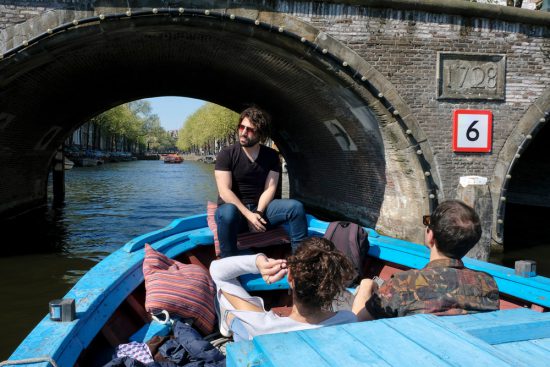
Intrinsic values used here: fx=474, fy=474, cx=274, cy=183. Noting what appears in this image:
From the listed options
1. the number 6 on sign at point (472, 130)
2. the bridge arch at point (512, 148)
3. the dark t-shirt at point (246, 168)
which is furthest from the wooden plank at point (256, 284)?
the bridge arch at point (512, 148)

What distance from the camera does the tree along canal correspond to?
18.2ft

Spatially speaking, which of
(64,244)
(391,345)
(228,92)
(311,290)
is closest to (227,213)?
(311,290)

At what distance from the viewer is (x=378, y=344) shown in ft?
4.65

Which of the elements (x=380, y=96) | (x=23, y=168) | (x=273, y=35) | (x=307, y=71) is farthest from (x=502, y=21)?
(x=23, y=168)

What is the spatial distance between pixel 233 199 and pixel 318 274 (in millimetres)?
1929

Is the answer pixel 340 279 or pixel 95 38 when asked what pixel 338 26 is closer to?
pixel 95 38

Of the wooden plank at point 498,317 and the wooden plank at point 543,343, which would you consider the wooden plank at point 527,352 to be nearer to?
the wooden plank at point 543,343

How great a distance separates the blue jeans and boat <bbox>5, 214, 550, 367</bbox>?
1.14 feet

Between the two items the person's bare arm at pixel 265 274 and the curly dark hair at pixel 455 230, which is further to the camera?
the person's bare arm at pixel 265 274

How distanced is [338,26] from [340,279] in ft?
23.1

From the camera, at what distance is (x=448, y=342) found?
141cm

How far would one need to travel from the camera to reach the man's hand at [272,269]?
2420 mm

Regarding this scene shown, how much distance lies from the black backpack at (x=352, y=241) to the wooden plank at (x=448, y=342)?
2655mm

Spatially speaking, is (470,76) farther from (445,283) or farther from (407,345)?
(407,345)
